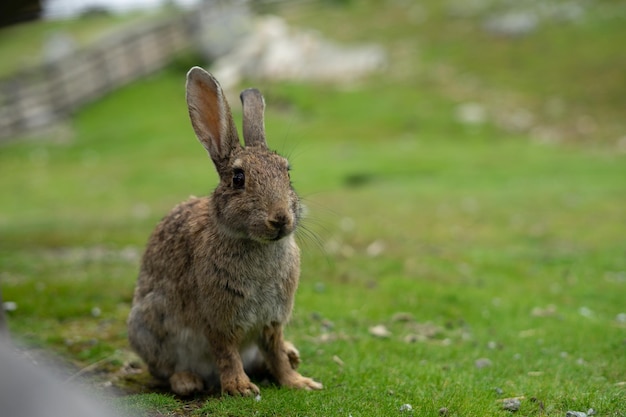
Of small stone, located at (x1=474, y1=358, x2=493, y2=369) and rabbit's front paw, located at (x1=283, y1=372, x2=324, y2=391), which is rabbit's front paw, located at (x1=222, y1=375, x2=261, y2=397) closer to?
rabbit's front paw, located at (x1=283, y1=372, x2=324, y2=391)

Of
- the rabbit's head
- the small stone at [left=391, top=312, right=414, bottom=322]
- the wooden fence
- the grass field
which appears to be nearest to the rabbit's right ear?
the rabbit's head

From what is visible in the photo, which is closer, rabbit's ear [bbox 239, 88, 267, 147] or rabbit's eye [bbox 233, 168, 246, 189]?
rabbit's eye [bbox 233, 168, 246, 189]

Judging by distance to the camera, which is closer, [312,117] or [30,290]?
[30,290]

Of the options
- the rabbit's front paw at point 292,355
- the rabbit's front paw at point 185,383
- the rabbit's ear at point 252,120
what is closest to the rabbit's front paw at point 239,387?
the rabbit's front paw at point 185,383

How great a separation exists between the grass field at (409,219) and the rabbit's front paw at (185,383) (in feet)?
0.42

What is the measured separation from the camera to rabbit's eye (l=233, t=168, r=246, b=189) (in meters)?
5.35

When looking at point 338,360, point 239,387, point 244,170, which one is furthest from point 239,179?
point 338,360

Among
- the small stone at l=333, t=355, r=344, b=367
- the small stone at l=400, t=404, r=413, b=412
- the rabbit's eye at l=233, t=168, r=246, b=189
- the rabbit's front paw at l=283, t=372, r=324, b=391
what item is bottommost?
the small stone at l=333, t=355, r=344, b=367

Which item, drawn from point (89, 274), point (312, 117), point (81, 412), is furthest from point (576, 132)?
point (81, 412)

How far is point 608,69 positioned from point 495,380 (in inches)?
1055

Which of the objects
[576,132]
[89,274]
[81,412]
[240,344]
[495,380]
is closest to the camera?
[81,412]

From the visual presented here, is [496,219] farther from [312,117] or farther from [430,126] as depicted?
[312,117]

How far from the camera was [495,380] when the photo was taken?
6.32 metres

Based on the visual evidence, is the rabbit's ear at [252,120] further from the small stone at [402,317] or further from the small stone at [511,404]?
the small stone at [402,317]
